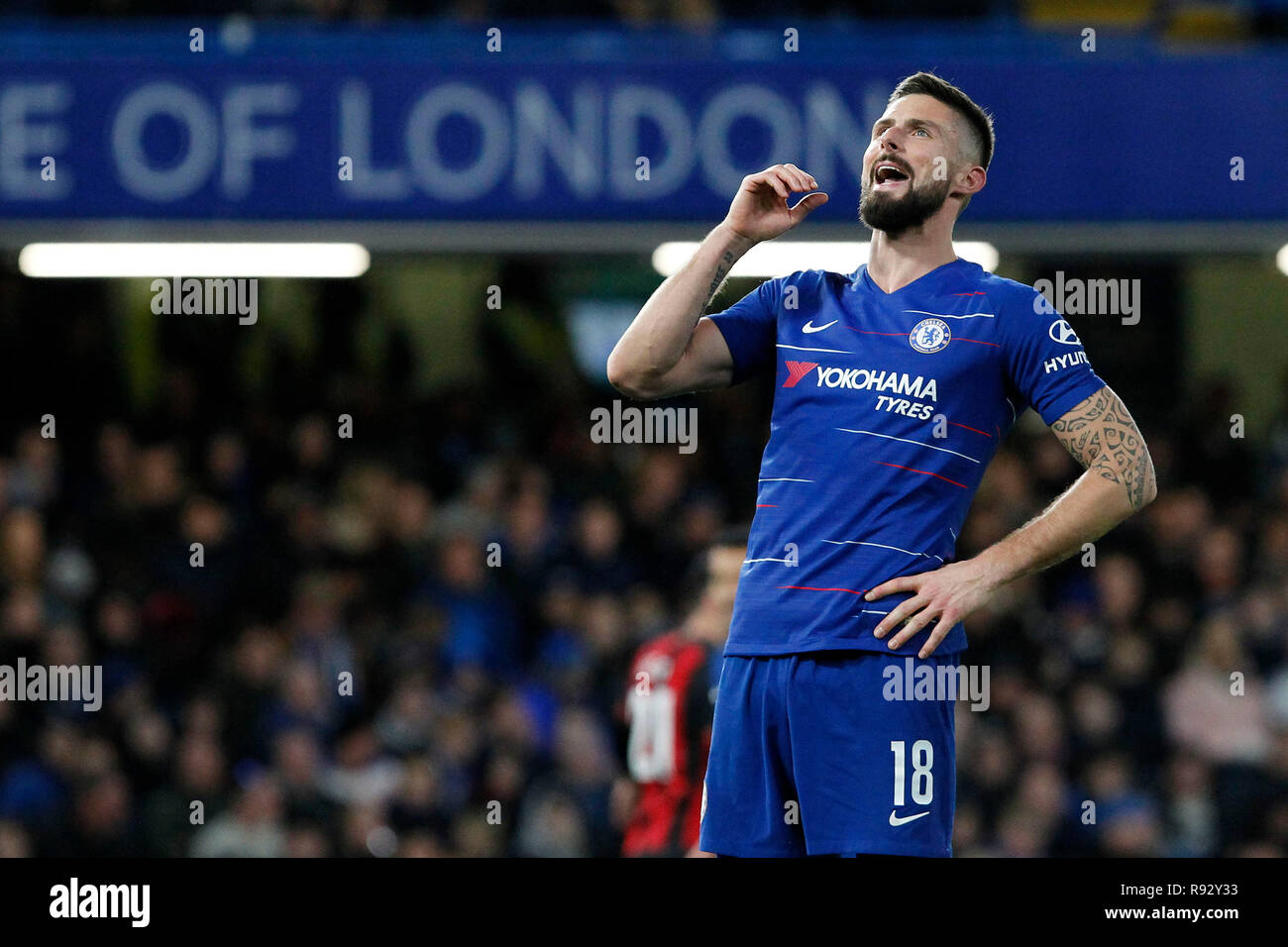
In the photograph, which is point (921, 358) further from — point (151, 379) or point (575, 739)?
point (151, 379)

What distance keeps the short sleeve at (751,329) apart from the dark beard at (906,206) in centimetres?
30

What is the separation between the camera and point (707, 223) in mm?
9609

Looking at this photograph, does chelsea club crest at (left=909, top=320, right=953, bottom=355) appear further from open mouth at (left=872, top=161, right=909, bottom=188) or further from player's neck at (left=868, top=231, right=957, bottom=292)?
open mouth at (left=872, top=161, right=909, bottom=188)

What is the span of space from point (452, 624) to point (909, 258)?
6.29 m

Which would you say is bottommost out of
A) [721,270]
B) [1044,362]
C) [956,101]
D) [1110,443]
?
[1110,443]

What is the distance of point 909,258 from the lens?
13.7 feet

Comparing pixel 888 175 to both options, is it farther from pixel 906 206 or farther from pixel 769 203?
pixel 769 203

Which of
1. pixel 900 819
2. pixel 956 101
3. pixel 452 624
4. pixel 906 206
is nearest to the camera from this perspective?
pixel 900 819

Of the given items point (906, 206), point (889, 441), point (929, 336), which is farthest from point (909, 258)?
point (889, 441)

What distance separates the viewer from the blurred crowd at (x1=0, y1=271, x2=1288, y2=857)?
30.3 ft

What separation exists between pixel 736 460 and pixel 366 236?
2640 millimetres

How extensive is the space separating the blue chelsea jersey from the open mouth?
9.0 inches

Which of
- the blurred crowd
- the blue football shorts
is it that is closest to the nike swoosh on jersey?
the blue football shorts

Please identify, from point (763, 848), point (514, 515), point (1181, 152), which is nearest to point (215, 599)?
point (514, 515)
